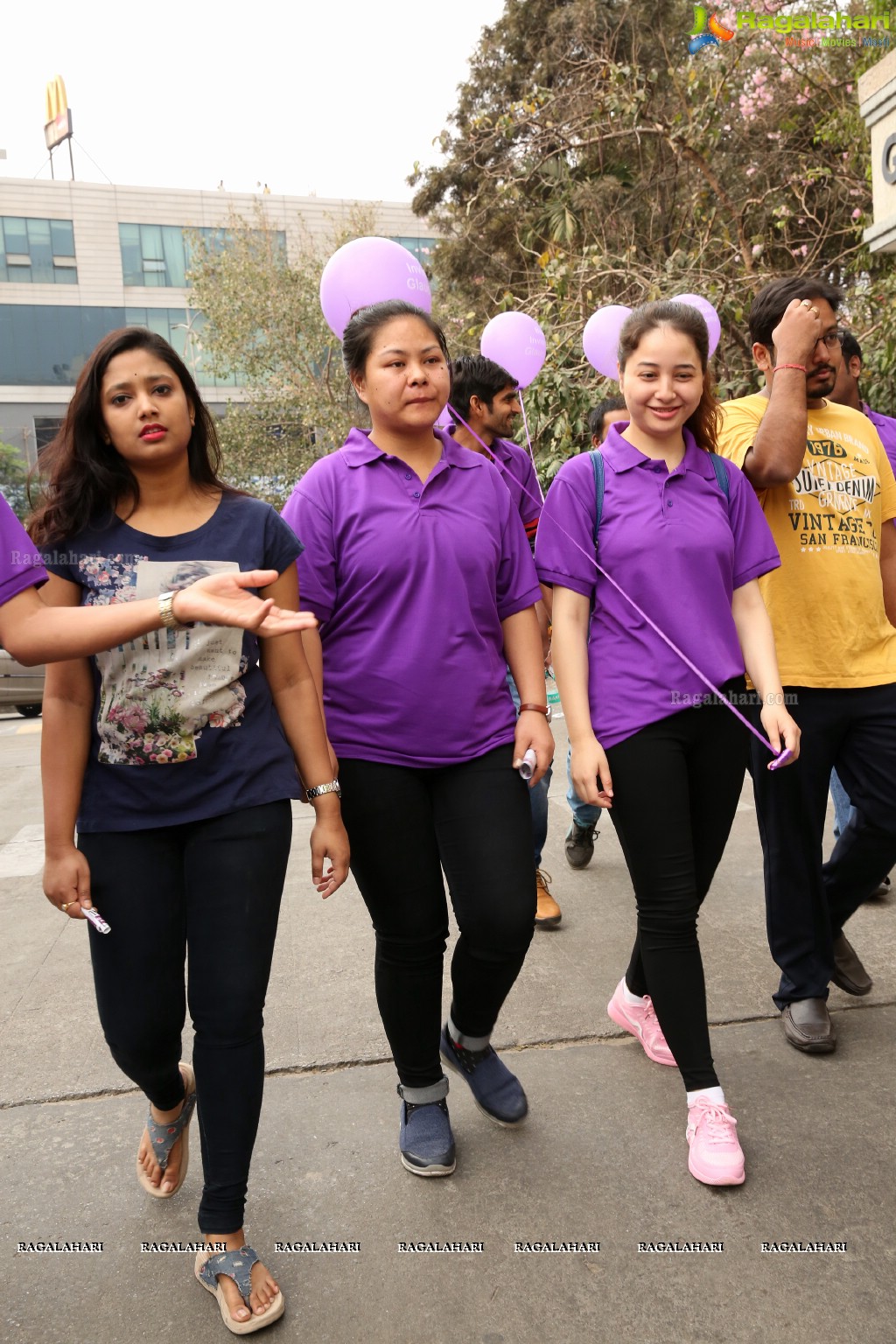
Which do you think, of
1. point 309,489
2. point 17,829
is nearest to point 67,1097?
point 309,489

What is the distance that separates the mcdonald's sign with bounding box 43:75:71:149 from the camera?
46.7 m

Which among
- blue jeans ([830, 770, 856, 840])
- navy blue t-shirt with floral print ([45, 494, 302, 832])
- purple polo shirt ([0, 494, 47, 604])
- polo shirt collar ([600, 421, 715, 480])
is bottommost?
blue jeans ([830, 770, 856, 840])

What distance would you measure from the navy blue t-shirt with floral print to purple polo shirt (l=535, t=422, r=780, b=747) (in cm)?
82

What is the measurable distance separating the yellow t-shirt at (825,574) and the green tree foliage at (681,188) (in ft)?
15.8

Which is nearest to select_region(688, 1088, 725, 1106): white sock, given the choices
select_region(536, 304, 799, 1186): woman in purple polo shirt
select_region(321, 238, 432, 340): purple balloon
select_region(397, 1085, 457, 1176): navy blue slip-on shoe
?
select_region(536, 304, 799, 1186): woman in purple polo shirt

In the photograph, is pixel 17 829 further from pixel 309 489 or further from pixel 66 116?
pixel 66 116

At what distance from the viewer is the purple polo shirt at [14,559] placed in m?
2.00

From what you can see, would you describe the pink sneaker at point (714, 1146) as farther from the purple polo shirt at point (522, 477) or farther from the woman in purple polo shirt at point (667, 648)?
the purple polo shirt at point (522, 477)

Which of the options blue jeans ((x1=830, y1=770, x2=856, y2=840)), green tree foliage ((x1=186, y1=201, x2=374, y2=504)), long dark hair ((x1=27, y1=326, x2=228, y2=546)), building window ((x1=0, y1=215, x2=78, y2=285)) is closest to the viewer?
long dark hair ((x1=27, y1=326, x2=228, y2=546))

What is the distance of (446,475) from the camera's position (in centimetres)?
268

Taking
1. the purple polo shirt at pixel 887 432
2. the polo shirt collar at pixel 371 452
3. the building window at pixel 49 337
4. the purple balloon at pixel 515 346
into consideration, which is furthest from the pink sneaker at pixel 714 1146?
the building window at pixel 49 337

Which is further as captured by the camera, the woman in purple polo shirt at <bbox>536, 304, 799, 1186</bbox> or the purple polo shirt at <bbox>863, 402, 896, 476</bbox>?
the purple polo shirt at <bbox>863, 402, 896, 476</bbox>

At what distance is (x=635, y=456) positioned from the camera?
279 centimetres

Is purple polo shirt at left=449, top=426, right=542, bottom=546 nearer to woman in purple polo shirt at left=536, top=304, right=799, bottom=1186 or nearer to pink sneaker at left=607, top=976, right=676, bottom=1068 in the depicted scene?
woman in purple polo shirt at left=536, top=304, right=799, bottom=1186
